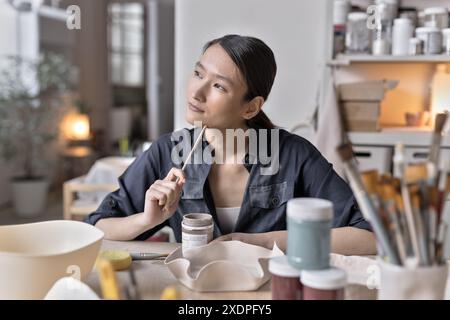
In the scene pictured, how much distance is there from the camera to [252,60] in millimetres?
1146

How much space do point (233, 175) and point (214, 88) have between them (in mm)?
223

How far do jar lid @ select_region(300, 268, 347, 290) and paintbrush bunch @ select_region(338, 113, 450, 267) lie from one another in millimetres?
63

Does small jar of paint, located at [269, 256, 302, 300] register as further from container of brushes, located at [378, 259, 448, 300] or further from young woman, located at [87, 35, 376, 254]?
young woman, located at [87, 35, 376, 254]

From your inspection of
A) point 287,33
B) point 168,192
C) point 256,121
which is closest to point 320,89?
point 287,33

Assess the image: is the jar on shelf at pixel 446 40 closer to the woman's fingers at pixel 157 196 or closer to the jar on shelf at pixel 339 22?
the jar on shelf at pixel 339 22

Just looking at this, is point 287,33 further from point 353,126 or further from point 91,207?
point 91,207

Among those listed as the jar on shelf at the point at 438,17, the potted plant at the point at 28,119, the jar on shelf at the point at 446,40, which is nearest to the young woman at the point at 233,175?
the jar on shelf at the point at 446,40

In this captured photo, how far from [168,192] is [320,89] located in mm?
1343

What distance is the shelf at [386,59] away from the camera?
2.16 metres

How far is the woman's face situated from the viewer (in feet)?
3.68

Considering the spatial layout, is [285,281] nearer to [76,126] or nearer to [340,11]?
[340,11]

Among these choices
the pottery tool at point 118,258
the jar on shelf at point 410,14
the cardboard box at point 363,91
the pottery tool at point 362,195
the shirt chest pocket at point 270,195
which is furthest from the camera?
the jar on shelf at point 410,14

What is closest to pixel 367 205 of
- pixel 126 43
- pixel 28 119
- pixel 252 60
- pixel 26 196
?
pixel 252 60

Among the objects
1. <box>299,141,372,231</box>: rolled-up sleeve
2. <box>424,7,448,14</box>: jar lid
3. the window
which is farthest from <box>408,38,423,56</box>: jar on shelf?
the window
